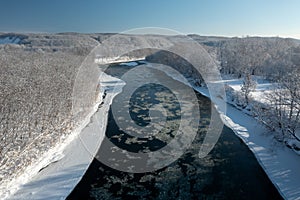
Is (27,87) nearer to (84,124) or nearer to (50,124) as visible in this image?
(50,124)

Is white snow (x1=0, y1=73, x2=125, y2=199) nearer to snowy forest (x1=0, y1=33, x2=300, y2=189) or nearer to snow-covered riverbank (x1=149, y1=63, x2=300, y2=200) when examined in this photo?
snowy forest (x1=0, y1=33, x2=300, y2=189)

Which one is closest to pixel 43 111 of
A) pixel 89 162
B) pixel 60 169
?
pixel 60 169

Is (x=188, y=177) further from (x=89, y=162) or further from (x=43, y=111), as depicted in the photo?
(x=43, y=111)

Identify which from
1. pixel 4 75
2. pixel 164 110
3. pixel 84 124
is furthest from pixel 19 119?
pixel 164 110

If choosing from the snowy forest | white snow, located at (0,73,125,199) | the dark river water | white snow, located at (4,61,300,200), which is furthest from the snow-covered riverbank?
white snow, located at (0,73,125,199)

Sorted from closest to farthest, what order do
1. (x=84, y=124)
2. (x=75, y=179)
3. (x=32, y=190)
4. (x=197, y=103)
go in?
(x=32, y=190), (x=75, y=179), (x=84, y=124), (x=197, y=103)
